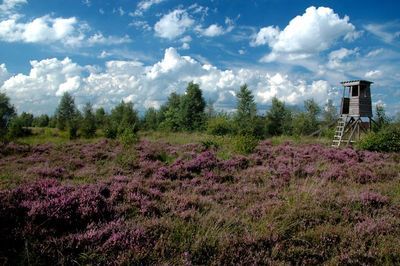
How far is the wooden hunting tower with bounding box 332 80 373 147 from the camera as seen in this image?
26156 mm

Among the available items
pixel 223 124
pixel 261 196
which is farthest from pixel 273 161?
pixel 223 124

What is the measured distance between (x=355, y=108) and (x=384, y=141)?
8.89 m

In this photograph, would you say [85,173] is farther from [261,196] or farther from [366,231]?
[366,231]

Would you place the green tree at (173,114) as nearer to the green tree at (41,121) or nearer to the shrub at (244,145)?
the green tree at (41,121)

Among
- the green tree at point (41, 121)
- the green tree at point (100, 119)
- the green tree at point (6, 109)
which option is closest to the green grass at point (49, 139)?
the green tree at point (100, 119)

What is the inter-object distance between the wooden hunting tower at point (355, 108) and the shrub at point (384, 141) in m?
6.55

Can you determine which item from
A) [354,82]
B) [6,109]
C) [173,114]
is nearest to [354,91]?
[354,82]

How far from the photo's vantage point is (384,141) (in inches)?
722

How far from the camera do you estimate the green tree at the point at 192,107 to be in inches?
2288

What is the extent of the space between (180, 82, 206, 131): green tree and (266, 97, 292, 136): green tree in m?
12.9

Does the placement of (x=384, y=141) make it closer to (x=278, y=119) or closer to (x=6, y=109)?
(x=278, y=119)

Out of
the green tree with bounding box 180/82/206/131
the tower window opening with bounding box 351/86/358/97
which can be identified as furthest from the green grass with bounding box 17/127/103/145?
the green tree with bounding box 180/82/206/131

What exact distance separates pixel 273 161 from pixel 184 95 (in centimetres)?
4821

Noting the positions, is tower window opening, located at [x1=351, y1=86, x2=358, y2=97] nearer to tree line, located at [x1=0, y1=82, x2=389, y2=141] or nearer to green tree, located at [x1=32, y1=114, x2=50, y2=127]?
tree line, located at [x1=0, y1=82, x2=389, y2=141]
